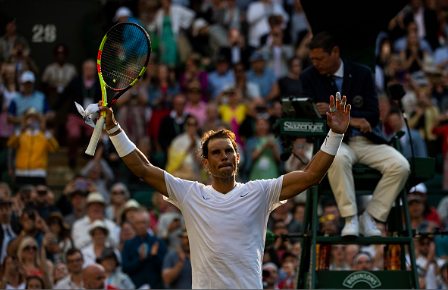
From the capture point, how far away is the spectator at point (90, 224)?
37.6 ft

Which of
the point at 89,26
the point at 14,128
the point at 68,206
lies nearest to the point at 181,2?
the point at 89,26

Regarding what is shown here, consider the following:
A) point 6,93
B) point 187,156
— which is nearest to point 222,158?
point 187,156

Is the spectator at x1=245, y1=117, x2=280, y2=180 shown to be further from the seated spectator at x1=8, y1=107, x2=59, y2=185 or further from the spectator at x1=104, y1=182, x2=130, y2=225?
the seated spectator at x1=8, y1=107, x2=59, y2=185

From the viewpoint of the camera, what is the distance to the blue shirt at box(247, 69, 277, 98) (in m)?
15.8

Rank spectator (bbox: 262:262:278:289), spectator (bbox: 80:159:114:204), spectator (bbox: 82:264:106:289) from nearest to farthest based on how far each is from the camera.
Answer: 1. spectator (bbox: 82:264:106:289)
2. spectator (bbox: 262:262:278:289)
3. spectator (bbox: 80:159:114:204)

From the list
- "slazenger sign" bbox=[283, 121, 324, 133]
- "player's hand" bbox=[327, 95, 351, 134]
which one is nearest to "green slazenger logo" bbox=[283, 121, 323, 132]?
"slazenger sign" bbox=[283, 121, 324, 133]

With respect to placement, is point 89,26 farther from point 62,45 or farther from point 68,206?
point 68,206

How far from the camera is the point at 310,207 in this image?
7816mm

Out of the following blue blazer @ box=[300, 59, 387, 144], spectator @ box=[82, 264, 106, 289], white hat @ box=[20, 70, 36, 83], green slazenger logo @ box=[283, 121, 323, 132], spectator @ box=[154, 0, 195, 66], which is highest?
spectator @ box=[154, 0, 195, 66]

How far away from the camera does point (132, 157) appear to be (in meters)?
5.74

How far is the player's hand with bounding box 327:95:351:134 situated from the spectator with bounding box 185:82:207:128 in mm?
8982

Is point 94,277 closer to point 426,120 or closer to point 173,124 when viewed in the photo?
point 173,124

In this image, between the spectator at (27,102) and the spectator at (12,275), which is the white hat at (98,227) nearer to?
the spectator at (12,275)

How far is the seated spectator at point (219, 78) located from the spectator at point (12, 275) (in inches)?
253
